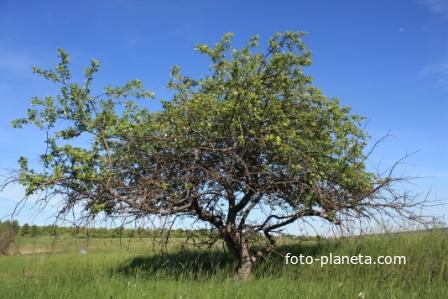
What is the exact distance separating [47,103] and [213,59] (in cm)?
364

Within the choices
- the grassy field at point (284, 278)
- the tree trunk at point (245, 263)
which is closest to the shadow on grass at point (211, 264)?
the grassy field at point (284, 278)

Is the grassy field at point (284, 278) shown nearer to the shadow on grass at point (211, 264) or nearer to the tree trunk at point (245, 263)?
the shadow on grass at point (211, 264)

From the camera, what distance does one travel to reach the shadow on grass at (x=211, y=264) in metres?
9.86

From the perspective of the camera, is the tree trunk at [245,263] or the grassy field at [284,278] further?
the tree trunk at [245,263]

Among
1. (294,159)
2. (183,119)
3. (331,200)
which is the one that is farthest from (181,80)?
(331,200)

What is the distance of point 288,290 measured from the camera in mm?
7059

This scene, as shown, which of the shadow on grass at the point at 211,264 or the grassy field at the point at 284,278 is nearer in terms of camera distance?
the grassy field at the point at 284,278

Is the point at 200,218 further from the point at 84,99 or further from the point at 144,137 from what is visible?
the point at 84,99

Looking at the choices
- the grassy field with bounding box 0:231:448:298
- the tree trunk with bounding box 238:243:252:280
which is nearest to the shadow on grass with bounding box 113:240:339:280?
the grassy field with bounding box 0:231:448:298

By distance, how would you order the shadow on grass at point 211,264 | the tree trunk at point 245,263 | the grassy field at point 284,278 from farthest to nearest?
1. the tree trunk at point 245,263
2. the shadow on grass at point 211,264
3. the grassy field at point 284,278

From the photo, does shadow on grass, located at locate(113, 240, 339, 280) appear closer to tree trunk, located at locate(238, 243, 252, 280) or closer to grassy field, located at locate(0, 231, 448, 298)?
grassy field, located at locate(0, 231, 448, 298)

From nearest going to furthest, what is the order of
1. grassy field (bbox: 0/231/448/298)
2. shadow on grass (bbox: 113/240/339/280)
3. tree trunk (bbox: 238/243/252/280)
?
grassy field (bbox: 0/231/448/298), shadow on grass (bbox: 113/240/339/280), tree trunk (bbox: 238/243/252/280)

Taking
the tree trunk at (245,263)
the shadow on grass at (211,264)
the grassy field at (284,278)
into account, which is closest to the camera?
the grassy field at (284,278)

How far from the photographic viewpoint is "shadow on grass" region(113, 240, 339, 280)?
9.86 metres
